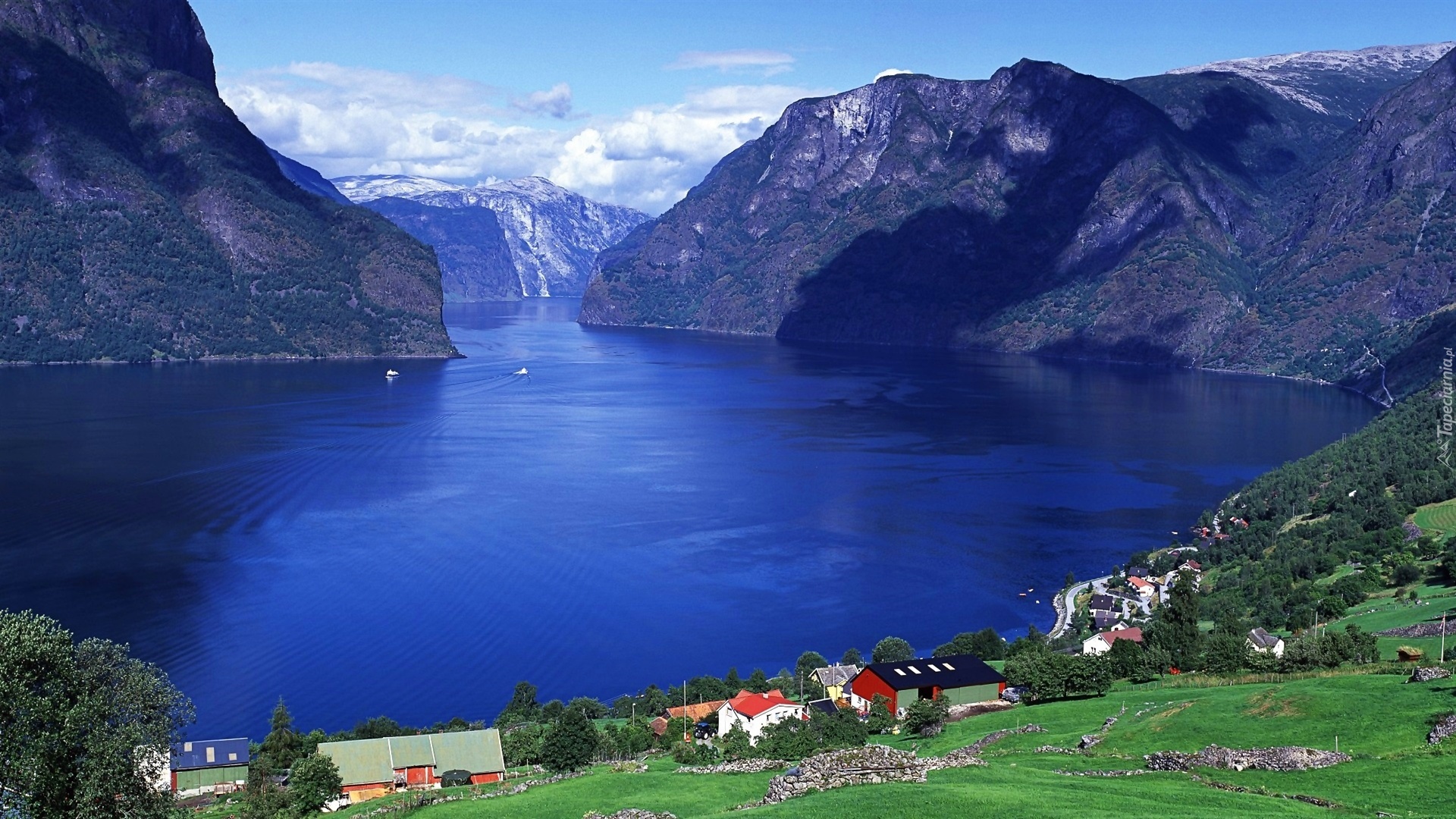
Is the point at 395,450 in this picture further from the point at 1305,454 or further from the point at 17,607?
the point at 1305,454

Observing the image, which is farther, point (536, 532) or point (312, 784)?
point (536, 532)

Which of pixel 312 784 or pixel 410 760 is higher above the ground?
pixel 312 784

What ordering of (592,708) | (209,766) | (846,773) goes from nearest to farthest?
(846,773), (209,766), (592,708)

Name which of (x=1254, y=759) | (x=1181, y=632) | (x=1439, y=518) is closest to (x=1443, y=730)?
(x=1254, y=759)

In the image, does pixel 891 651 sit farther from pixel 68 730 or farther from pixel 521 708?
pixel 68 730

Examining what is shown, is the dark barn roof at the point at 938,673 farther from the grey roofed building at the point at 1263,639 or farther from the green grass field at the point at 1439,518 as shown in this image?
the green grass field at the point at 1439,518

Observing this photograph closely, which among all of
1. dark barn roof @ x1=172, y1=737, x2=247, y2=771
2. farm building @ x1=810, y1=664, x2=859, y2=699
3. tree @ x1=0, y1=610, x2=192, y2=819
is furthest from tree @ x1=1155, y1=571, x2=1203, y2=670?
tree @ x1=0, y1=610, x2=192, y2=819

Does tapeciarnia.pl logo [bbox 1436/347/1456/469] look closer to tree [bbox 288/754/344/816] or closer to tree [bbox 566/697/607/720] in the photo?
tree [bbox 566/697/607/720]

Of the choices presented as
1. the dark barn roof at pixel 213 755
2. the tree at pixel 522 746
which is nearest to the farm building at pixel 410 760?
the tree at pixel 522 746
